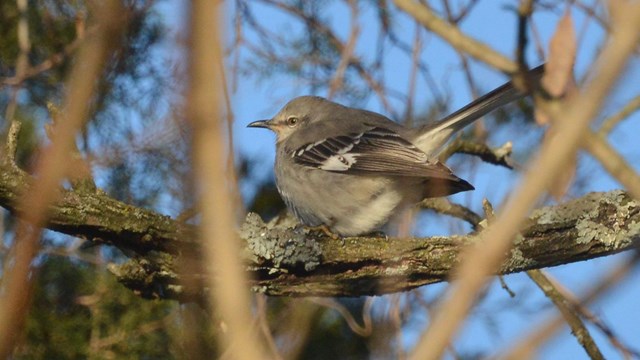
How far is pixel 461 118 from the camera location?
5.30 meters

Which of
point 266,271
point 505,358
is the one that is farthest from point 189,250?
point 505,358

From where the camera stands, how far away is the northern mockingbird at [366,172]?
5352mm

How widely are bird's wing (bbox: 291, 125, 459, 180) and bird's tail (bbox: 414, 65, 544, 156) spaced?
12 cm

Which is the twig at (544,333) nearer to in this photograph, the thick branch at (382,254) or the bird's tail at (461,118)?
the thick branch at (382,254)

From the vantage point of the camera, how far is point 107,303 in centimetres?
570

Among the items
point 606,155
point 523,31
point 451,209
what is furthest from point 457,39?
point 451,209

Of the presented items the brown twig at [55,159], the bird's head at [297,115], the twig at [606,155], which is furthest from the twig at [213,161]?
the bird's head at [297,115]

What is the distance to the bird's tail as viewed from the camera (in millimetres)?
5059

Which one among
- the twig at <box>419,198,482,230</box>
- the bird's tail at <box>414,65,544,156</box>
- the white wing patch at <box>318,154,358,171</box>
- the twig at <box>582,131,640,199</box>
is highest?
the white wing patch at <box>318,154,358,171</box>

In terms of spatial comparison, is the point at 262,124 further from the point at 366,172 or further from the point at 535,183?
the point at 535,183

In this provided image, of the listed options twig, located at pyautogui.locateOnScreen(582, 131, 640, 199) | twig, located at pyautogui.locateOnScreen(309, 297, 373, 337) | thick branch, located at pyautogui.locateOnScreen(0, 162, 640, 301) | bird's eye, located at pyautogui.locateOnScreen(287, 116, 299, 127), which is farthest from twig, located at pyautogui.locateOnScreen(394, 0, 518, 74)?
bird's eye, located at pyautogui.locateOnScreen(287, 116, 299, 127)

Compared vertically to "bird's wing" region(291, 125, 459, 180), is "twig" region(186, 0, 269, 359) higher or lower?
lower

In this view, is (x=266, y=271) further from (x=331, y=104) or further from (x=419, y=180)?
(x=331, y=104)

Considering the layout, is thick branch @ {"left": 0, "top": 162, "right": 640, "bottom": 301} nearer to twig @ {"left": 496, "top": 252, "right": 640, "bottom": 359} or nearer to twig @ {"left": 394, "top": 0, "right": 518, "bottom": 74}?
twig @ {"left": 394, "top": 0, "right": 518, "bottom": 74}
